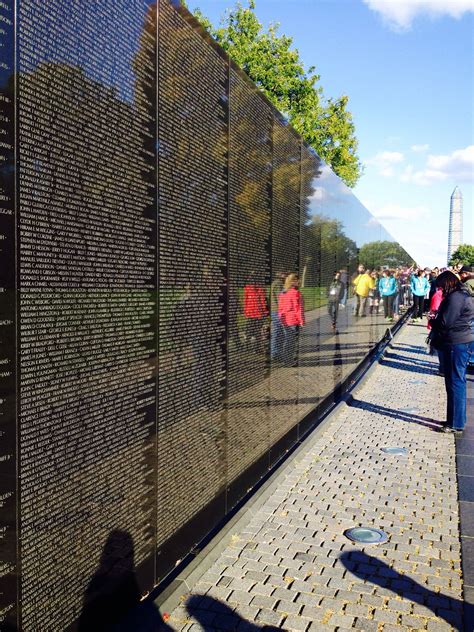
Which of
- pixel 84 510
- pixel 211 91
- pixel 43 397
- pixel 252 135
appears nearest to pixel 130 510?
pixel 84 510

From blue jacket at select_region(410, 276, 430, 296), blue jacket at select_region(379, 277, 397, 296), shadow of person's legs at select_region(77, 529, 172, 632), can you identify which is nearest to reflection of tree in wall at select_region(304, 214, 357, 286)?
shadow of person's legs at select_region(77, 529, 172, 632)

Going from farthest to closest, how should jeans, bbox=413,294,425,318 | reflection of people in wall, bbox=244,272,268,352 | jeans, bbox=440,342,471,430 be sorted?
jeans, bbox=413,294,425,318
jeans, bbox=440,342,471,430
reflection of people in wall, bbox=244,272,268,352

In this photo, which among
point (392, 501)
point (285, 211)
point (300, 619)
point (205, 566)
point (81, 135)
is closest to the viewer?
point (81, 135)

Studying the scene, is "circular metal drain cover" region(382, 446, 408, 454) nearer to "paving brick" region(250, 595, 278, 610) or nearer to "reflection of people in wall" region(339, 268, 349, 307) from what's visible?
"reflection of people in wall" region(339, 268, 349, 307)

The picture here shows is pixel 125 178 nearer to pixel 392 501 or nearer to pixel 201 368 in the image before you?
pixel 201 368

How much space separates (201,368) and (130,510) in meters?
1.38

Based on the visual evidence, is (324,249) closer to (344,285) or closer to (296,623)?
(344,285)

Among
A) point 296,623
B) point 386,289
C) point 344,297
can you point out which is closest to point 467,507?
point 296,623

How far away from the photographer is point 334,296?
10695 mm

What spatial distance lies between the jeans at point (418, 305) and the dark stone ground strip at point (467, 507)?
2145 cm

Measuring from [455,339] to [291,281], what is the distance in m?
2.56

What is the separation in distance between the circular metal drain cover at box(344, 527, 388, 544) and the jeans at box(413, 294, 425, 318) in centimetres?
2610

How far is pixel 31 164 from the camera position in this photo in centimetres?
278

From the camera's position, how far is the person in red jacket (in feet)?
24.0
